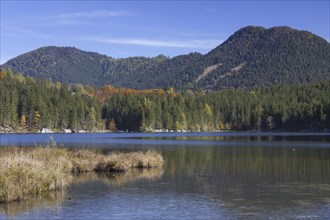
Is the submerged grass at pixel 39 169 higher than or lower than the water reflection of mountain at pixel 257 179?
higher

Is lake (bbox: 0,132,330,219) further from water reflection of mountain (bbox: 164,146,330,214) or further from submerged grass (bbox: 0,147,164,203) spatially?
submerged grass (bbox: 0,147,164,203)

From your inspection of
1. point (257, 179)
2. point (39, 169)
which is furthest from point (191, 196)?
point (257, 179)

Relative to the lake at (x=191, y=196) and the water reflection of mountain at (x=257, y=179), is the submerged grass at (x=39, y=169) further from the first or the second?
the water reflection of mountain at (x=257, y=179)

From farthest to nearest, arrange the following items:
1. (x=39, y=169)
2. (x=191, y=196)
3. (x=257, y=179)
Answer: (x=257, y=179), (x=191, y=196), (x=39, y=169)

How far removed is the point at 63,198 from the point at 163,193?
760 cm

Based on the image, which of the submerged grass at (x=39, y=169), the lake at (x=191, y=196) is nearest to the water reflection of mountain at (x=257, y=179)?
the lake at (x=191, y=196)

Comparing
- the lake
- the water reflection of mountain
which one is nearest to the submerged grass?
the lake

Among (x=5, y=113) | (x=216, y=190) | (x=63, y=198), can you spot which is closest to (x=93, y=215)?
(x=63, y=198)

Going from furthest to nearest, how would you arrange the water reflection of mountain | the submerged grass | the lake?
1. the water reflection of mountain
2. the submerged grass
3. the lake

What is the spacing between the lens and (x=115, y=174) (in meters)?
51.3

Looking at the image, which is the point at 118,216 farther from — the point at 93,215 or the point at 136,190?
the point at 136,190

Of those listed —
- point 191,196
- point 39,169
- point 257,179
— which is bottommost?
point 191,196

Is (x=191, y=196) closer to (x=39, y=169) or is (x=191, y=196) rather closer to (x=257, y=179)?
(x=39, y=169)

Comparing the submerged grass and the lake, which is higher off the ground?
the submerged grass
